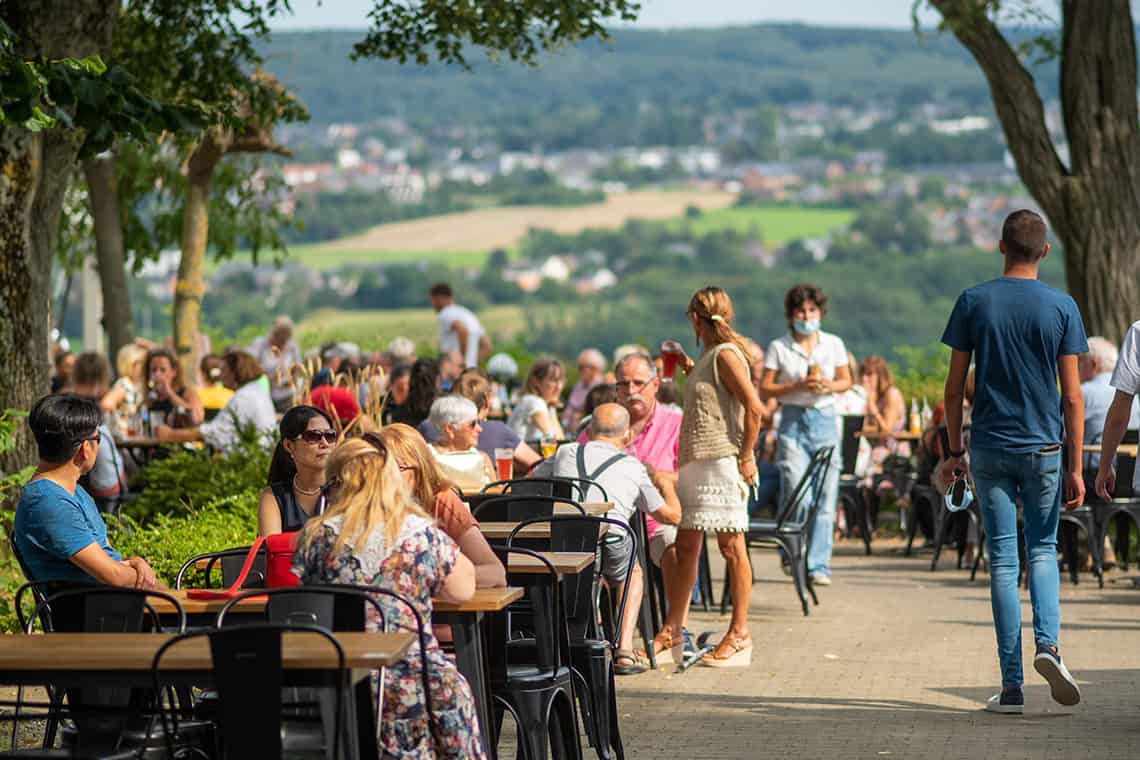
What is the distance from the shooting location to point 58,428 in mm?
5777

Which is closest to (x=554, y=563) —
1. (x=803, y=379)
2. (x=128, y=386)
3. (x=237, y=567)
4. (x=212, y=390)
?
(x=237, y=567)

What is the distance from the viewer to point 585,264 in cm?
10881

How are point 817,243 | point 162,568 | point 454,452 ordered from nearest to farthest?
point 162,568 → point 454,452 → point 817,243

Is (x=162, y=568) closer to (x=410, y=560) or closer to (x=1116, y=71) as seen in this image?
(x=410, y=560)

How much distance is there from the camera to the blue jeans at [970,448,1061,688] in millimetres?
7289

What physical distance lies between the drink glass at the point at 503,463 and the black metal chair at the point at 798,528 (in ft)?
4.38

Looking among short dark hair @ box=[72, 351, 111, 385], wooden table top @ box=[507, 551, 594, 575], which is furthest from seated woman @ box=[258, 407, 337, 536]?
short dark hair @ box=[72, 351, 111, 385]

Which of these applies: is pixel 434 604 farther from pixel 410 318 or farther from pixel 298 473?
pixel 410 318

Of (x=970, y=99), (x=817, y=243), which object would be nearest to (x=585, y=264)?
(x=817, y=243)

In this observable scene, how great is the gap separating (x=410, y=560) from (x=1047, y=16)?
1252cm

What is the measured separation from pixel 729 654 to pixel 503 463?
1.80 m

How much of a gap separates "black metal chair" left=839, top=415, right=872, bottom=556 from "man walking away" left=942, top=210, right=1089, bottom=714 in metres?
6.00

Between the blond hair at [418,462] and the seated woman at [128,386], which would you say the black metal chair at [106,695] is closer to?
the blond hair at [418,462]

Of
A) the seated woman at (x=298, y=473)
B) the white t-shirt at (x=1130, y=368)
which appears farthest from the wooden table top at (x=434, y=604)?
the white t-shirt at (x=1130, y=368)
